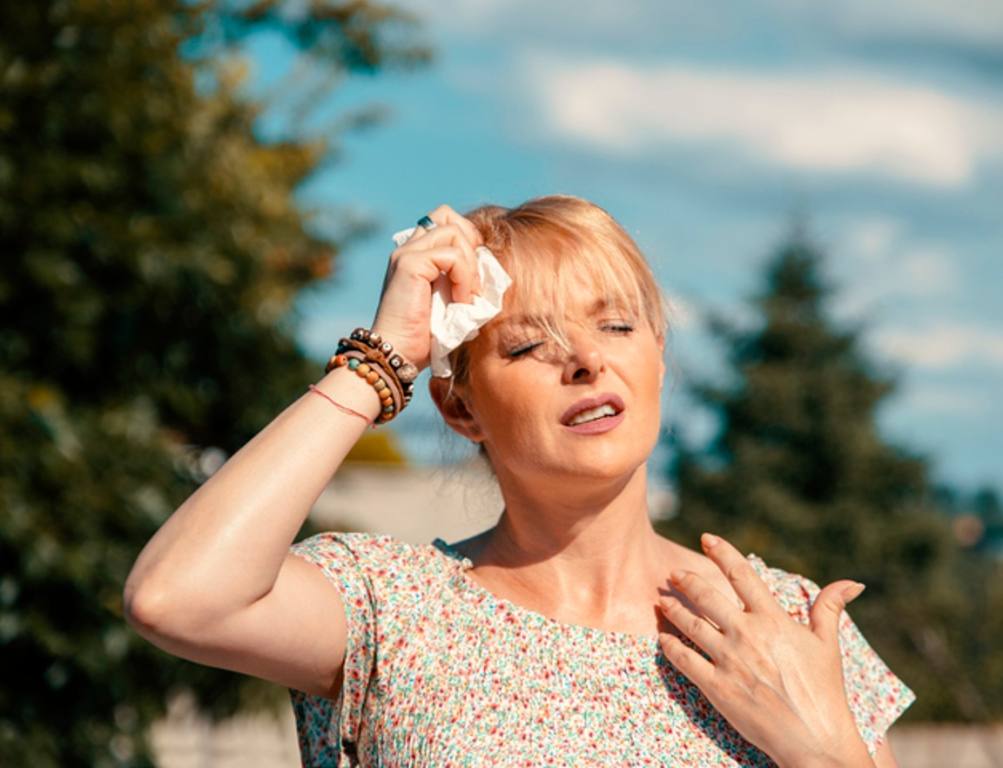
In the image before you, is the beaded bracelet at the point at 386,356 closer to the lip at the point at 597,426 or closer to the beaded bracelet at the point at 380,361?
the beaded bracelet at the point at 380,361

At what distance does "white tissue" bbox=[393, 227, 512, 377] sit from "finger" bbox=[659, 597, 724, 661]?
1.81ft

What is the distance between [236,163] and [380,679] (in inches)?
139

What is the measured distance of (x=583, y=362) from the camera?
7.68 ft

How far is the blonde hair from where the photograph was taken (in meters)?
2.42

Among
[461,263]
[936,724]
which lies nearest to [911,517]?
[936,724]

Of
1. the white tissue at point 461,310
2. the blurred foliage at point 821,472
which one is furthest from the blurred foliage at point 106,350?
the blurred foliage at point 821,472

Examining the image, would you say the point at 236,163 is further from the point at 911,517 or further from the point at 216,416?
the point at 911,517

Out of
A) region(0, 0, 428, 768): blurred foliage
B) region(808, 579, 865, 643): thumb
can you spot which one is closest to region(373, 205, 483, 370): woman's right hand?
region(808, 579, 865, 643): thumb

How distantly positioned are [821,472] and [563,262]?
12.0m

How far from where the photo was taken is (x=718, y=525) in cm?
1280

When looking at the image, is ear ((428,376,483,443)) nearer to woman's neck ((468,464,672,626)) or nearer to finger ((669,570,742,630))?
woman's neck ((468,464,672,626))

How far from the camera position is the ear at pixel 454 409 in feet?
8.50

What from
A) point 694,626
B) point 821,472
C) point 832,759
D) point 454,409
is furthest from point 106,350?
point 821,472

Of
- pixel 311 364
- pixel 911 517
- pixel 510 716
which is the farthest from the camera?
pixel 911 517
